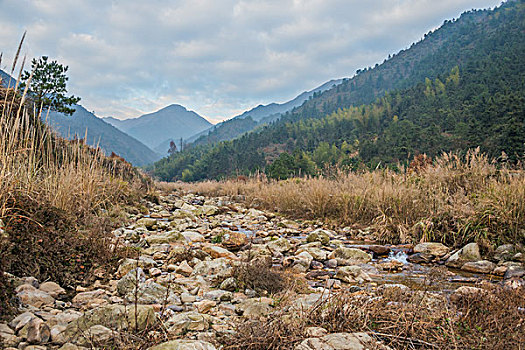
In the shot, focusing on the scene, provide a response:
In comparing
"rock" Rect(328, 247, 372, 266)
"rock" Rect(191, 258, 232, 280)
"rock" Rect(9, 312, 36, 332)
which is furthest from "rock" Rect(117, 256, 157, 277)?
"rock" Rect(328, 247, 372, 266)

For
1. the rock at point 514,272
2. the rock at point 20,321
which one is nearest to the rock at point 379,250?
the rock at point 514,272

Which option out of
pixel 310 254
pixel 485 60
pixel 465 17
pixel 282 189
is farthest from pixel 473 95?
pixel 465 17

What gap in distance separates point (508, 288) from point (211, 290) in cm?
271

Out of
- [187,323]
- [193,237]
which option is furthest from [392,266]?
[193,237]

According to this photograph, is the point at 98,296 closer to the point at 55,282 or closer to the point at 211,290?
the point at 55,282

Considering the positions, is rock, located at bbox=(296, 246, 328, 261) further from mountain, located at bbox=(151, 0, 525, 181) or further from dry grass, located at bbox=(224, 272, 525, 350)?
mountain, located at bbox=(151, 0, 525, 181)

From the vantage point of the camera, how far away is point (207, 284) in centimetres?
313

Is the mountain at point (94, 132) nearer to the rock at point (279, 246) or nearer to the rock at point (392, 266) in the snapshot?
the rock at point (279, 246)

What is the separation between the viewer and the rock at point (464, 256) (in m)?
4.08

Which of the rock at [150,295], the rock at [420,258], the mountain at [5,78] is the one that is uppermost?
the mountain at [5,78]

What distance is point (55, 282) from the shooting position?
2600 mm

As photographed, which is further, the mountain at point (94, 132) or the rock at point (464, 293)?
the mountain at point (94, 132)

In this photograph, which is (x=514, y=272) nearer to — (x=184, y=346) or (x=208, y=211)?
(x=184, y=346)

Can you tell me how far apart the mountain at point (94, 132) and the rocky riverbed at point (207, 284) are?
2400 millimetres
